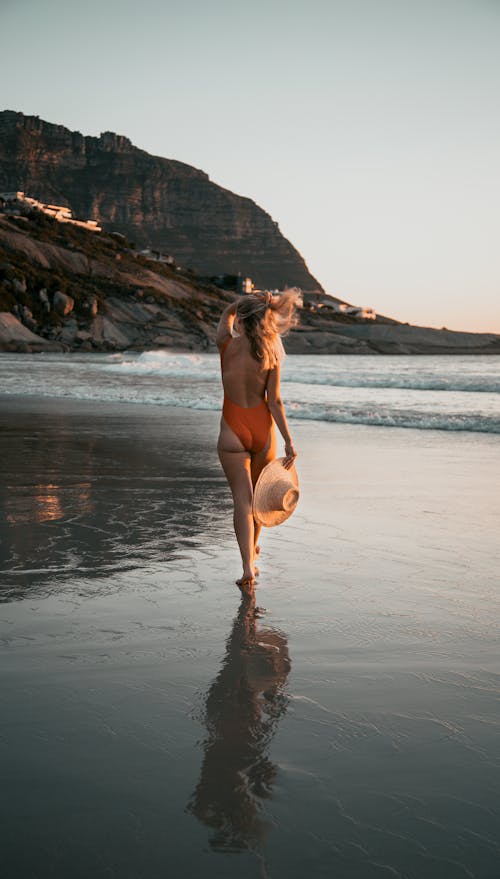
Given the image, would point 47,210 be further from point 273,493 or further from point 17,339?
point 273,493

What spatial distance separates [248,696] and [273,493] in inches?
79.1

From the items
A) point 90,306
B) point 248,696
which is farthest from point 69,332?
point 248,696

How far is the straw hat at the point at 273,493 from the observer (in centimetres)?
506

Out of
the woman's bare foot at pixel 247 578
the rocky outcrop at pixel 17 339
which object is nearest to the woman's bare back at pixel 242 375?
the woman's bare foot at pixel 247 578

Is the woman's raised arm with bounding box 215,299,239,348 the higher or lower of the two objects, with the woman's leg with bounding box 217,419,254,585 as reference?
higher

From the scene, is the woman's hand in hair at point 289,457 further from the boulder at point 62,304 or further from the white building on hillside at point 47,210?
the white building on hillside at point 47,210

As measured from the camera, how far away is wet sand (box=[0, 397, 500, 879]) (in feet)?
7.26

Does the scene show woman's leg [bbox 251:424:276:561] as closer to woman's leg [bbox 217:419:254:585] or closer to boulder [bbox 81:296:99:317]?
woman's leg [bbox 217:419:254:585]

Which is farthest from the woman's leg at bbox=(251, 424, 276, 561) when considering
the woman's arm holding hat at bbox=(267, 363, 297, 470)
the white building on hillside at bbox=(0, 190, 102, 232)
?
the white building on hillside at bbox=(0, 190, 102, 232)

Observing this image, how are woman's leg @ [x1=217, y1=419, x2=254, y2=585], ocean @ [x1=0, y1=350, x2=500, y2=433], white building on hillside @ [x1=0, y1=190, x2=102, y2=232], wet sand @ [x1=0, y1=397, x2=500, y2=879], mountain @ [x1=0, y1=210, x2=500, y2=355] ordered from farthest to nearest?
1. white building on hillside @ [x1=0, y1=190, x2=102, y2=232]
2. mountain @ [x1=0, y1=210, x2=500, y2=355]
3. ocean @ [x1=0, y1=350, x2=500, y2=433]
4. woman's leg @ [x1=217, y1=419, x2=254, y2=585]
5. wet sand @ [x1=0, y1=397, x2=500, y2=879]

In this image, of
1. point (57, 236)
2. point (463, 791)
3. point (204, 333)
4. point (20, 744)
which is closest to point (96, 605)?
point (20, 744)

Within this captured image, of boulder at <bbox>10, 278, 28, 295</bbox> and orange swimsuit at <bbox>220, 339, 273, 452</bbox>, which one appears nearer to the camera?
orange swimsuit at <bbox>220, 339, 273, 452</bbox>

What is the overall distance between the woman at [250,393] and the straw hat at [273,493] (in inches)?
2.5

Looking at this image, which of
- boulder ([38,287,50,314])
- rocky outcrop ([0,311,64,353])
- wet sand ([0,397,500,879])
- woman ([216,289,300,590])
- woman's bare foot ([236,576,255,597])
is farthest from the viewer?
boulder ([38,287,50,314])
